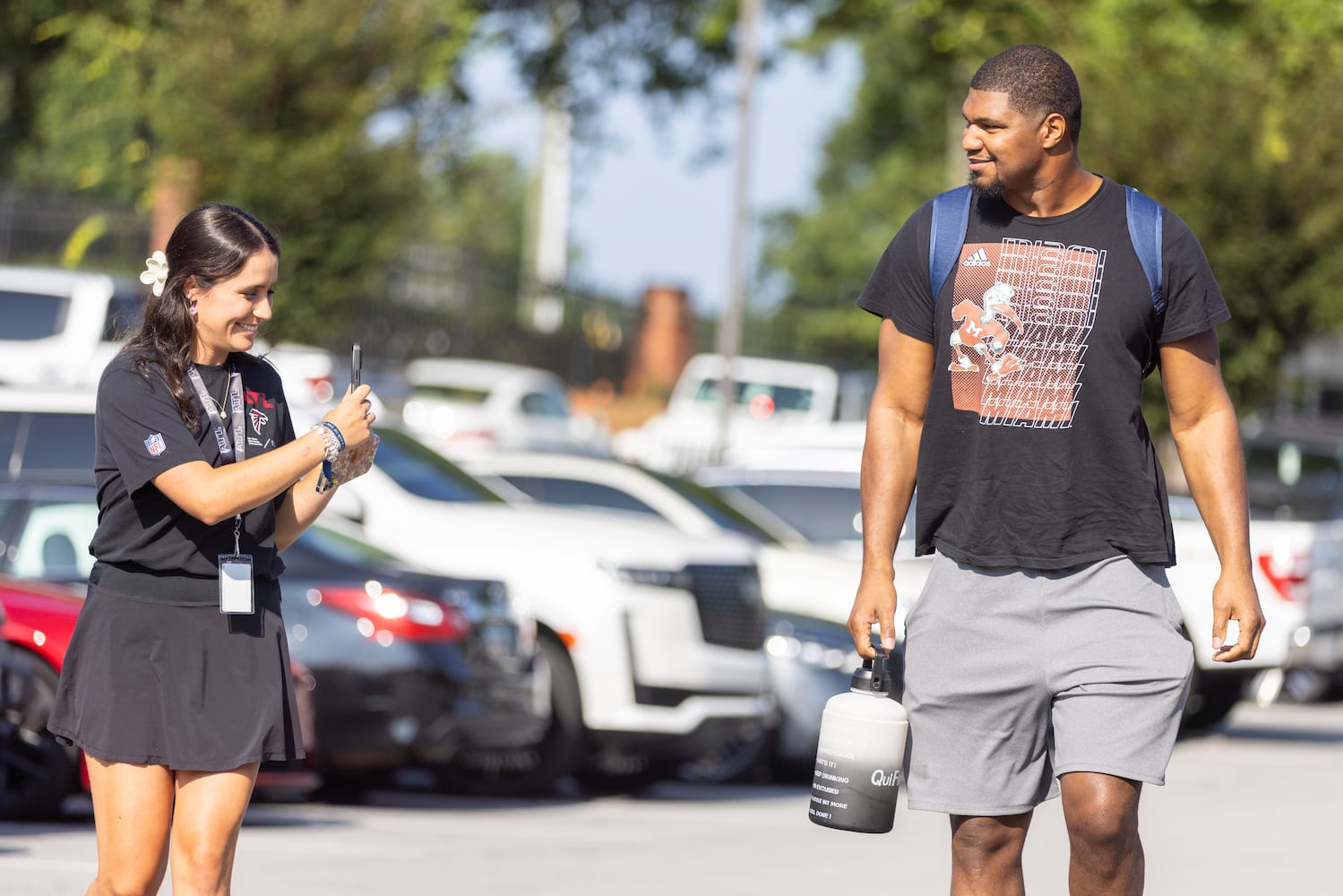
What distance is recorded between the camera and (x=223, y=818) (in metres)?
4.23

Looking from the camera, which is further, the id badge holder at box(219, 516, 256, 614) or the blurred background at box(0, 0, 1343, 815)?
the blurred background at box(0, 0, 1343, 815)

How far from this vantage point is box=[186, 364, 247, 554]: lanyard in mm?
4320

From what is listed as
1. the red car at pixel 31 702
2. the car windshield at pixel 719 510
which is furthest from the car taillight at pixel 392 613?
the car windshield at pixel 719 510

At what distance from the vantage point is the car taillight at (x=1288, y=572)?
14.2 meters

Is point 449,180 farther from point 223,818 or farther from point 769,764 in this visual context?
point 223,818

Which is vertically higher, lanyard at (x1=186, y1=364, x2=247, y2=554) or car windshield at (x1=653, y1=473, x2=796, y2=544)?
lanyard at (x1=186, y1=364, x2=247, y2=554)

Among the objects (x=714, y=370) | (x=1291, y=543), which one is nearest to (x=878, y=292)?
(x=1291, y=543)

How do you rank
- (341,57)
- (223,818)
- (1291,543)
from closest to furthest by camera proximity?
1. (223,818)
2. (1291,543)
3. (341,57)

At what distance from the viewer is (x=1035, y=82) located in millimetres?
4523

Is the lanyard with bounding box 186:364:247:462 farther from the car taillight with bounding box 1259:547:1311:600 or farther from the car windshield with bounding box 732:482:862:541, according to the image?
the car taillight with bounding box 1259:547:1311:600

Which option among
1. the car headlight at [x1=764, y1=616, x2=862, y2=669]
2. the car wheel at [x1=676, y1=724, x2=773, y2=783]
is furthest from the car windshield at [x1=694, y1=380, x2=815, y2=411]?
the car headlight at [x1=764, y1=616, x2=862, y2=669]

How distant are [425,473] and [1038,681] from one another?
23.6 feet

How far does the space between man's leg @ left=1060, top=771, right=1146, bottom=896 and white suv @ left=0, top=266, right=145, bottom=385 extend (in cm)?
1124

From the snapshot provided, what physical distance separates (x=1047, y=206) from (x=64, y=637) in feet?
16.0
